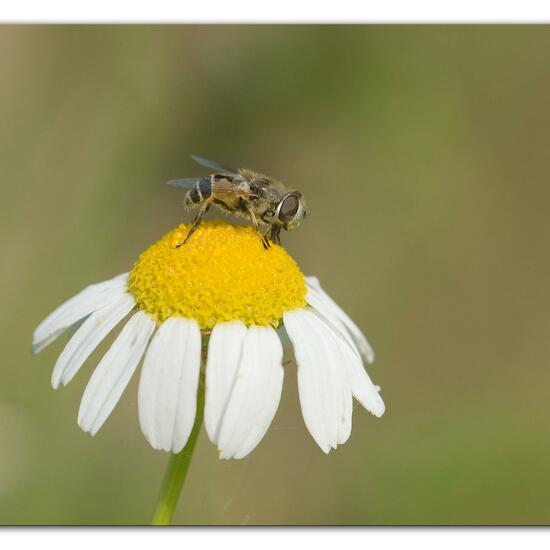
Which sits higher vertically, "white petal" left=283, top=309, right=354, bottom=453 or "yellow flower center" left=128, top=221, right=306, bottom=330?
"yellow flower center" left=128, top=221, right=306, bottom=330

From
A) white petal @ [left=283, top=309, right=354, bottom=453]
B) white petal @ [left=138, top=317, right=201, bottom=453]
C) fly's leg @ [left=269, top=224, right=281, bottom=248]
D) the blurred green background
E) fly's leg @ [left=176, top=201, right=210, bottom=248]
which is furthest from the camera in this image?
the blurred green background

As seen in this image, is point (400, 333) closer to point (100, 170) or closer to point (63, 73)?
point (100, 170)

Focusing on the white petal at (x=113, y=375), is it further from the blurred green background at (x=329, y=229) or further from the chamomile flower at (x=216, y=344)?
the blurred green background at (x=329, y=229)

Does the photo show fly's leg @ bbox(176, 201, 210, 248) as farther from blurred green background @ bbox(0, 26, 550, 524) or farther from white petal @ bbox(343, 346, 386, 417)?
blurred green background @ bbox(0, 26, 550, 524)

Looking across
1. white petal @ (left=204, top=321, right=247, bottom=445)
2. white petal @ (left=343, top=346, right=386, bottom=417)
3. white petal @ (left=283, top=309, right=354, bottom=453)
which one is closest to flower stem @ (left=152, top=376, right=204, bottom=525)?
white petal @ (left=204, top=321, right=247, bottom=445)

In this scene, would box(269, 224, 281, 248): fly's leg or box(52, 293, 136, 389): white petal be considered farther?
box(269, 224, 281, 248): fly's leg

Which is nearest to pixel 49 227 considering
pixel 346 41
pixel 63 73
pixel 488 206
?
pixel 63 73

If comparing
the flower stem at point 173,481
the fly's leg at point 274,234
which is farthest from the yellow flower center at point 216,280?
the flower stem at point 173,481
